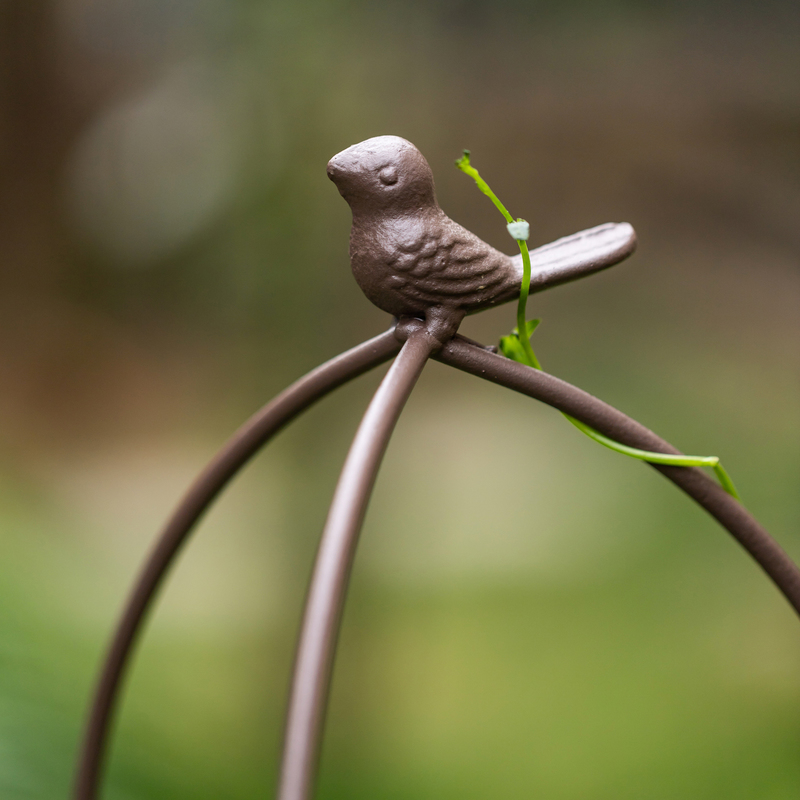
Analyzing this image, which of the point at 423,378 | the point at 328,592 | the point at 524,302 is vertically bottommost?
the point at 328,592

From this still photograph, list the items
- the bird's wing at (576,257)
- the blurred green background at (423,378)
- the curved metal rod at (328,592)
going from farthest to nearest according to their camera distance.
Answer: the blurred green background at (423,378), the bird's wing at (576,257), the curved metal rod at (328,592)

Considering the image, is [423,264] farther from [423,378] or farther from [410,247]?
[423,378]

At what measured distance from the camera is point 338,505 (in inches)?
8.2

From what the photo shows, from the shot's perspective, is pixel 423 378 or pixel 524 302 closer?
pixel 524 302

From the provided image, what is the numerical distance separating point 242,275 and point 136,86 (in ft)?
1.07

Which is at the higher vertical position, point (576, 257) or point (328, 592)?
point (576, 257)

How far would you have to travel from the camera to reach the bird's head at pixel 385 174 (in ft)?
0.83

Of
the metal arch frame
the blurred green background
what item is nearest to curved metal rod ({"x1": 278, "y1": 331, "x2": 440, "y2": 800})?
the metal arch frame

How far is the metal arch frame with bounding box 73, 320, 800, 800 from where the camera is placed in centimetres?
18

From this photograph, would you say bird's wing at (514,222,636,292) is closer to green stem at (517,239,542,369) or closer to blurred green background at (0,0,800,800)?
green stem at (517,239,542,369)

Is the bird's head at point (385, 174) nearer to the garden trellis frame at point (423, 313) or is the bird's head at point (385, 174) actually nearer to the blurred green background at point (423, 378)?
the garden trellis frame at point (423, 313)

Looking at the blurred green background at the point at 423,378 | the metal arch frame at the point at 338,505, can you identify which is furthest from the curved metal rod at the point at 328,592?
the blurred green background at the point at 423,378

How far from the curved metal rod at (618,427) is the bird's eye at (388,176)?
0.18 ft

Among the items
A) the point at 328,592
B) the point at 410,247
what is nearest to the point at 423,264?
the point at 410,247
